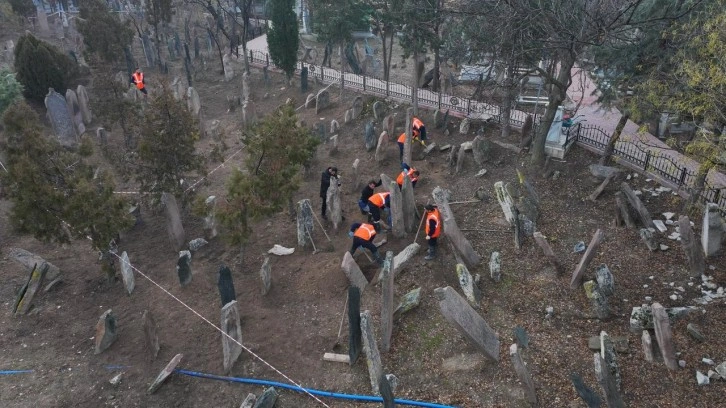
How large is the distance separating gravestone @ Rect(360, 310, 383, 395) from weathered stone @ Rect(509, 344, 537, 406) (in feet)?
6.33

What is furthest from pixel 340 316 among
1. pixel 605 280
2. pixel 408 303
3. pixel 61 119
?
pixel 61 119

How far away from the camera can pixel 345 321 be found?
31.2 ft

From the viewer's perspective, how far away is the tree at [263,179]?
1059cm

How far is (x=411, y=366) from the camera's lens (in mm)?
8508

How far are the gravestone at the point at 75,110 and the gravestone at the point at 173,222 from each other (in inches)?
323

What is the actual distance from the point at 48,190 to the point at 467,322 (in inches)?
303

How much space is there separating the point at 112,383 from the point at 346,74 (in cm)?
1731

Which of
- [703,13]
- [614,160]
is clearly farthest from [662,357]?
[703,13]

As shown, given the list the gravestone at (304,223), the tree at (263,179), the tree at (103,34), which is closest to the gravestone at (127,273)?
the tree at (263,179)

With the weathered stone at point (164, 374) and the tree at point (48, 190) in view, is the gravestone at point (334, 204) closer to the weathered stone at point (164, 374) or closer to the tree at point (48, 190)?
the tree at point (48, 190)

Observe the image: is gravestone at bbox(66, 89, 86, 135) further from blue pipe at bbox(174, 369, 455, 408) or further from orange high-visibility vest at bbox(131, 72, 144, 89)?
blue pipe at bbox(174, 369, 455, 408)

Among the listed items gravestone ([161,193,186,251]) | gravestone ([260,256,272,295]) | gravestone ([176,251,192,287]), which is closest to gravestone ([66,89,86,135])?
gravestone ([161,193,186,251])

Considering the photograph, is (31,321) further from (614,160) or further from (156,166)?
(614,160)

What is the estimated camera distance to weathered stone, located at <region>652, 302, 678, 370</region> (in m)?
7.87
